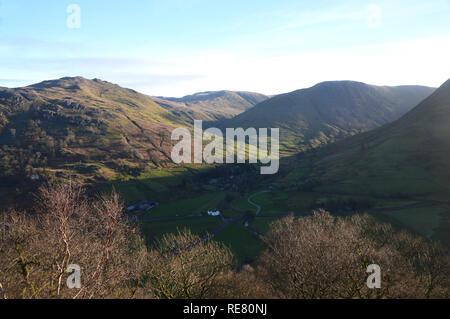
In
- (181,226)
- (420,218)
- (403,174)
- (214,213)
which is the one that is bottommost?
(181,226)

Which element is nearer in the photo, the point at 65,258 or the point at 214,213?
the point at 65,258

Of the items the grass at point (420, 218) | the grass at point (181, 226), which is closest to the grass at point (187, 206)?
the grass at point (181, 226)

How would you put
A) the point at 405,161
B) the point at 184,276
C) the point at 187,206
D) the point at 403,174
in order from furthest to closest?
the point at 187,206 → the point at 405,161 → the point at 403,174 → the point at 184,276

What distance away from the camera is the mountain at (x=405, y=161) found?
92.7 metres

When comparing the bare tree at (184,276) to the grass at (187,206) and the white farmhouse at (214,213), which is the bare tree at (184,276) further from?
the grass at (187,206)

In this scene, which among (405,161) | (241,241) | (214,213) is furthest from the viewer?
(405,161)

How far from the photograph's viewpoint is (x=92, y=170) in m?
150

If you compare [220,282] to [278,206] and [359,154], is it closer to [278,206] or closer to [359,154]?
[278,206]

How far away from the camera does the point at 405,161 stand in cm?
11231

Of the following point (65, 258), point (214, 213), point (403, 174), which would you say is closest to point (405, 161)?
point (403, 174)

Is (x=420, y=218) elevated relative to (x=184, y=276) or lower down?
lower down

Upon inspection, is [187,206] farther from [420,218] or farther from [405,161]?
[405,161]

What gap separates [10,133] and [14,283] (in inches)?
8941

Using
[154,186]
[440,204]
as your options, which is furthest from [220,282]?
[154,186]
